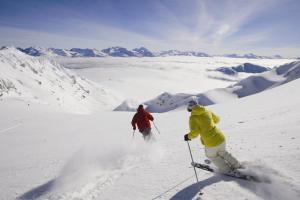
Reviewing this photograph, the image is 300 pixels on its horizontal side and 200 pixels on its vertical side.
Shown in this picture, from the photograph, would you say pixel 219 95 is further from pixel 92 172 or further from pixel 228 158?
pixel 228 158

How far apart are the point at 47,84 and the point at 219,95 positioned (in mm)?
85325

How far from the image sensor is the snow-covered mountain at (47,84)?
374ft

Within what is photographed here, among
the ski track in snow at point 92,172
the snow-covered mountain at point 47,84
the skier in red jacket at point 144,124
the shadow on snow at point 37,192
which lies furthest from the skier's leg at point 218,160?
the snow-covered mountain at point 47,84

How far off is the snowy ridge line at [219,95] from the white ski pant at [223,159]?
8477 centimetres

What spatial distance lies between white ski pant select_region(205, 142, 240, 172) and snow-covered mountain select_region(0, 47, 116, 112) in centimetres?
8734

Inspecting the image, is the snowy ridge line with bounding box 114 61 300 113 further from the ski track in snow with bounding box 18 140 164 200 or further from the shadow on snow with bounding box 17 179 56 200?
the shadow on snow with bounding box 17 179 56 200

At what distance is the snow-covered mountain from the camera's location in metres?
114

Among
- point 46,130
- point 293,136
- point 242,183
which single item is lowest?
point 242,183

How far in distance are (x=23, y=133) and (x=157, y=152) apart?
1889 cm

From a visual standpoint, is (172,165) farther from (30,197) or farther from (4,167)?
(4,167)


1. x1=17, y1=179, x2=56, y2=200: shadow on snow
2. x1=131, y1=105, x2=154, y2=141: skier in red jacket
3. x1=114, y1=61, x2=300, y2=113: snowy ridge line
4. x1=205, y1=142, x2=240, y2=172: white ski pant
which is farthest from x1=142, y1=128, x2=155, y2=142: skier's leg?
x1=114, y1=61, x2=300, y2=113: snowy ridge line

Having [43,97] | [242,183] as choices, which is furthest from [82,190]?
[43,97]

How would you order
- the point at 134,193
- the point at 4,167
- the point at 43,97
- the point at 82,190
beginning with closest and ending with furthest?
1. the point at 134,193
2. the point at 82,190
3. the point at 4,167
4. the point at 43,97

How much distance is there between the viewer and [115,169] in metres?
9.95
